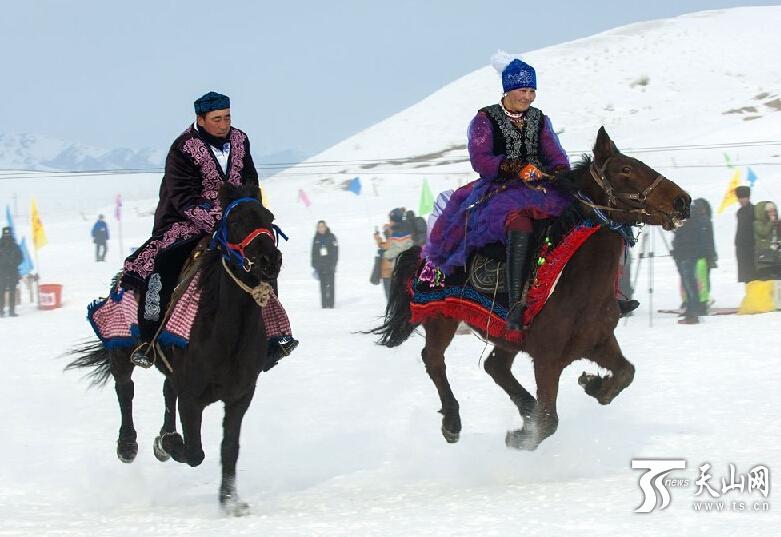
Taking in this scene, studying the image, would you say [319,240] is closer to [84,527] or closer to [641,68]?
[84,527]

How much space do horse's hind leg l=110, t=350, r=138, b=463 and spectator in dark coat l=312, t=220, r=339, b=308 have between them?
13.9m

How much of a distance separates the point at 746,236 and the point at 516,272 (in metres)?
10.6

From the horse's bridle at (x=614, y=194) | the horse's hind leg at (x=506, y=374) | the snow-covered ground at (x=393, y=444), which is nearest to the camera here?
the snow-covered ground at (x=393, y=444)

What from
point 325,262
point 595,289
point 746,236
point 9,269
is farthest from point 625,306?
point 9,269

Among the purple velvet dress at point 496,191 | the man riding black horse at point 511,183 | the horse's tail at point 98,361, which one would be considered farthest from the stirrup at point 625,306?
the horse's tail at point 98,361

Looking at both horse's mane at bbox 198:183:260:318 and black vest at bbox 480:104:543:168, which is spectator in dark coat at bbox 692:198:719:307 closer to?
black vest at bbox 480:104:543:168

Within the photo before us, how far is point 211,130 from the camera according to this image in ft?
A: 24.7

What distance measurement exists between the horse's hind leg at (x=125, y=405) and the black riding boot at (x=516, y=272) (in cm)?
286

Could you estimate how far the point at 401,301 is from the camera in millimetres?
9625

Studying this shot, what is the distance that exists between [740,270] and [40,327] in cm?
1183

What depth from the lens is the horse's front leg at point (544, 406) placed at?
25.1ft

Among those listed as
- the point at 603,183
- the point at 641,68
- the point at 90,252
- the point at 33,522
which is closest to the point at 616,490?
the point at 603,183

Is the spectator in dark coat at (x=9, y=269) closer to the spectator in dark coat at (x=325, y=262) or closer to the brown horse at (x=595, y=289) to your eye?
the spectator in dark coat at (x=325, y=262)

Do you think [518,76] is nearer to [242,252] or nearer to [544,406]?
[544,406]
